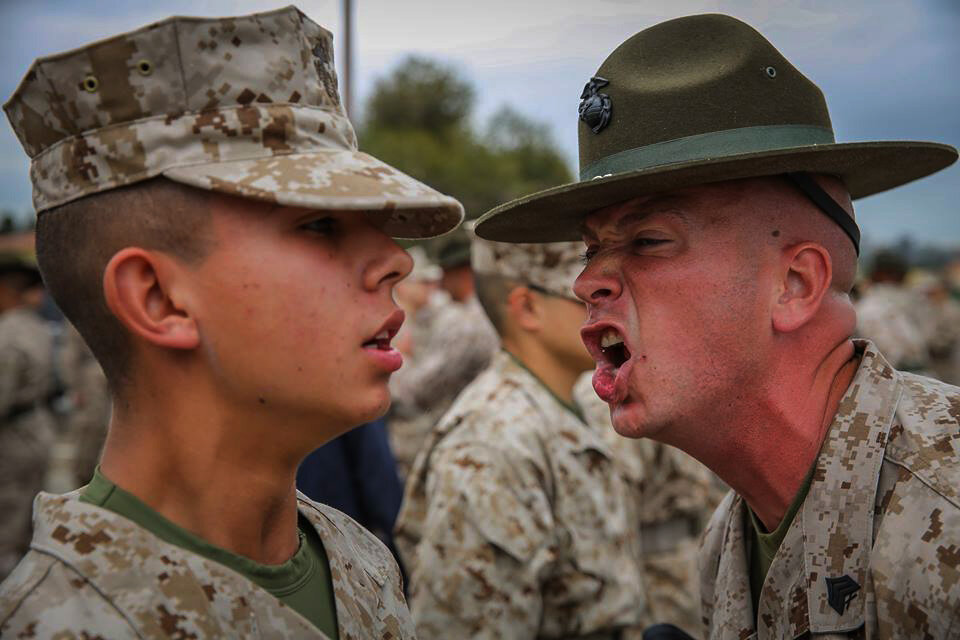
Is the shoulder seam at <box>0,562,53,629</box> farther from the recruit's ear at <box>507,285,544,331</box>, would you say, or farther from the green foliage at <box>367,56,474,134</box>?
the green foliage at <box>367,56,474,134</box>

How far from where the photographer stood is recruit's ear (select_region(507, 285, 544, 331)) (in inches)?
174

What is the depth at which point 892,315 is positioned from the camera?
450 inches

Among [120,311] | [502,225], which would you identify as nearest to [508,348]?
[502,225]

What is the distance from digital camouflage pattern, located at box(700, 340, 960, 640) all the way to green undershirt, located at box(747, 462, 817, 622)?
5 cm

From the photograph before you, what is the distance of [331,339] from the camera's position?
178 cm

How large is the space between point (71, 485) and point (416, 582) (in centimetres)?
922

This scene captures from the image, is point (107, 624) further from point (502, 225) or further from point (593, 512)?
point (593, 512)

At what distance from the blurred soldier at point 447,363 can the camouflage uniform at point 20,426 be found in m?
3.57

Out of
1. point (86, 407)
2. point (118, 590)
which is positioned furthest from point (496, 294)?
point (86, 407)

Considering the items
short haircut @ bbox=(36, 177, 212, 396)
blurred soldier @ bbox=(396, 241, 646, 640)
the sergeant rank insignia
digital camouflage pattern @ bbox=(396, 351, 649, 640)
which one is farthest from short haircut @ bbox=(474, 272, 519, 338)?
short haircut @ bbox=(36, 177, 212, 396)

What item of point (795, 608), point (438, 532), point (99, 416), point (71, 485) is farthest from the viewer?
point (71, 485)

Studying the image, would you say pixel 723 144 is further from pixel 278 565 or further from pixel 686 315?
pixel 278 565

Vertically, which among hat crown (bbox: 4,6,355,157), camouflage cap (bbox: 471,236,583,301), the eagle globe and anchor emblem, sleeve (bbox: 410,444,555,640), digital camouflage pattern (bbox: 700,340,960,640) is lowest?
sleeve (bbox: 410,444,555,640)

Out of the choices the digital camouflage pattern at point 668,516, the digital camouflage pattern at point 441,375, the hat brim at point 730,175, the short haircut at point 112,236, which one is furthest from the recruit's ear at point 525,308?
the digital camouflage pattern at point 441,375
